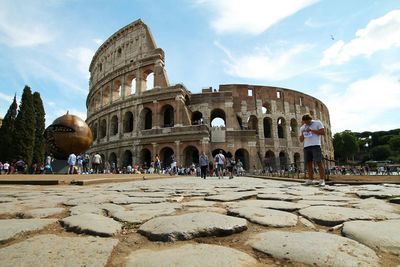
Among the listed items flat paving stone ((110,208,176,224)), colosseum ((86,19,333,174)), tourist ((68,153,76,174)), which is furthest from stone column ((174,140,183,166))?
flat paving stone ((110,208,176,224))

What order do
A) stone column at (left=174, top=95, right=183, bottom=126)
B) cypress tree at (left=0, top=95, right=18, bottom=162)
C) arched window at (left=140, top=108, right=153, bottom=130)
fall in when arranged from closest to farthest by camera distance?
1. stone column at (left=174, top=95, right=183, bottom=126)
2. arched window at (left=140, top=108, right=153, bottom=130)
3. cypress tree at (left=0, top=95, right=18, bottom=162)

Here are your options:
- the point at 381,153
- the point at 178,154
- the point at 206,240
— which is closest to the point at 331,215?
the point at 206,240

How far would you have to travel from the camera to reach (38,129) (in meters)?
29.7

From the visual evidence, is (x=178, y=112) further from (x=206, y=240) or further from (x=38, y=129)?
(x=206, y=240)

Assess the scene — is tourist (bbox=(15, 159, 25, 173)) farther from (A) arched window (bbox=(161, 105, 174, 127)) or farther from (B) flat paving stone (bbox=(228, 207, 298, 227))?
(B) flat paving stone (bbox=(228, 207, 298, 227))

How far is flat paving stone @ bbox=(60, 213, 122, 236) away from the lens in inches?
58.4

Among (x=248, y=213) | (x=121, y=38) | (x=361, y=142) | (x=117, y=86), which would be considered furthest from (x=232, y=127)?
(x=361, y=142)

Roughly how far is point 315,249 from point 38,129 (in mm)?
34601

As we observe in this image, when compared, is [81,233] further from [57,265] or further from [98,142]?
[98,142]

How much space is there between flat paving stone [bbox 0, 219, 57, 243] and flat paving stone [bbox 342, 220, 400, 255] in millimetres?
1891

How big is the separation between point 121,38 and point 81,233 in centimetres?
3273

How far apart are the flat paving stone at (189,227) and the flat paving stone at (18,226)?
0.70 meters

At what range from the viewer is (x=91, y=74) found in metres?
38.0

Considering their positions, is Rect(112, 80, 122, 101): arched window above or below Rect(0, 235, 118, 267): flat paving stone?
above
